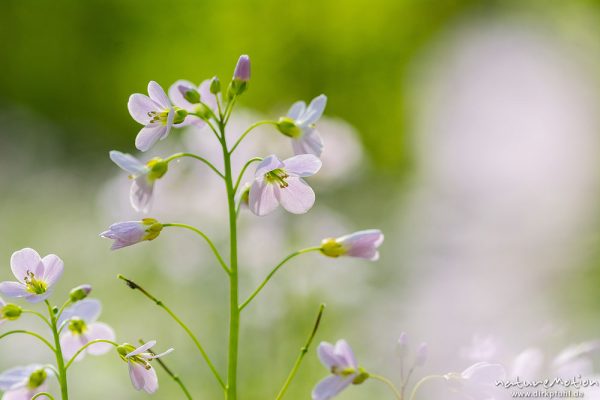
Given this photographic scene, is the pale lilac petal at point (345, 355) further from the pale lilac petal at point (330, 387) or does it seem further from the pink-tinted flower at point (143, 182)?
the pink-tinted flower at point (143, 182)

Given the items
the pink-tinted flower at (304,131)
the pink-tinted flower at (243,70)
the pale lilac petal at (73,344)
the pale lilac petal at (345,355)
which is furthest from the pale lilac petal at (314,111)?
the pale lilac petal at (73,344)

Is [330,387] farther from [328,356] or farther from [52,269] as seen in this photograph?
[52,269]

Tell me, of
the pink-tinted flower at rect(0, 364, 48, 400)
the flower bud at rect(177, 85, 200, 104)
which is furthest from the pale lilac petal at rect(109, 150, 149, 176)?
the pink-tinted flower at rect(0, 364, 48, 400)

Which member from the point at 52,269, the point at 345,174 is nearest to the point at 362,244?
→ the point at 52,269

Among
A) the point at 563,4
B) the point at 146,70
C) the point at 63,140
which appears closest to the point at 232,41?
the point at 146,70

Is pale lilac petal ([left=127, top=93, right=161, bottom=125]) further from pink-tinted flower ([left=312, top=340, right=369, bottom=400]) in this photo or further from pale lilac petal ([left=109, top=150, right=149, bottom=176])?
pink-tinted flower ([left=312, top=340, right=369, bottom=400])

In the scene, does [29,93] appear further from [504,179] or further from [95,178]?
[504,179]
